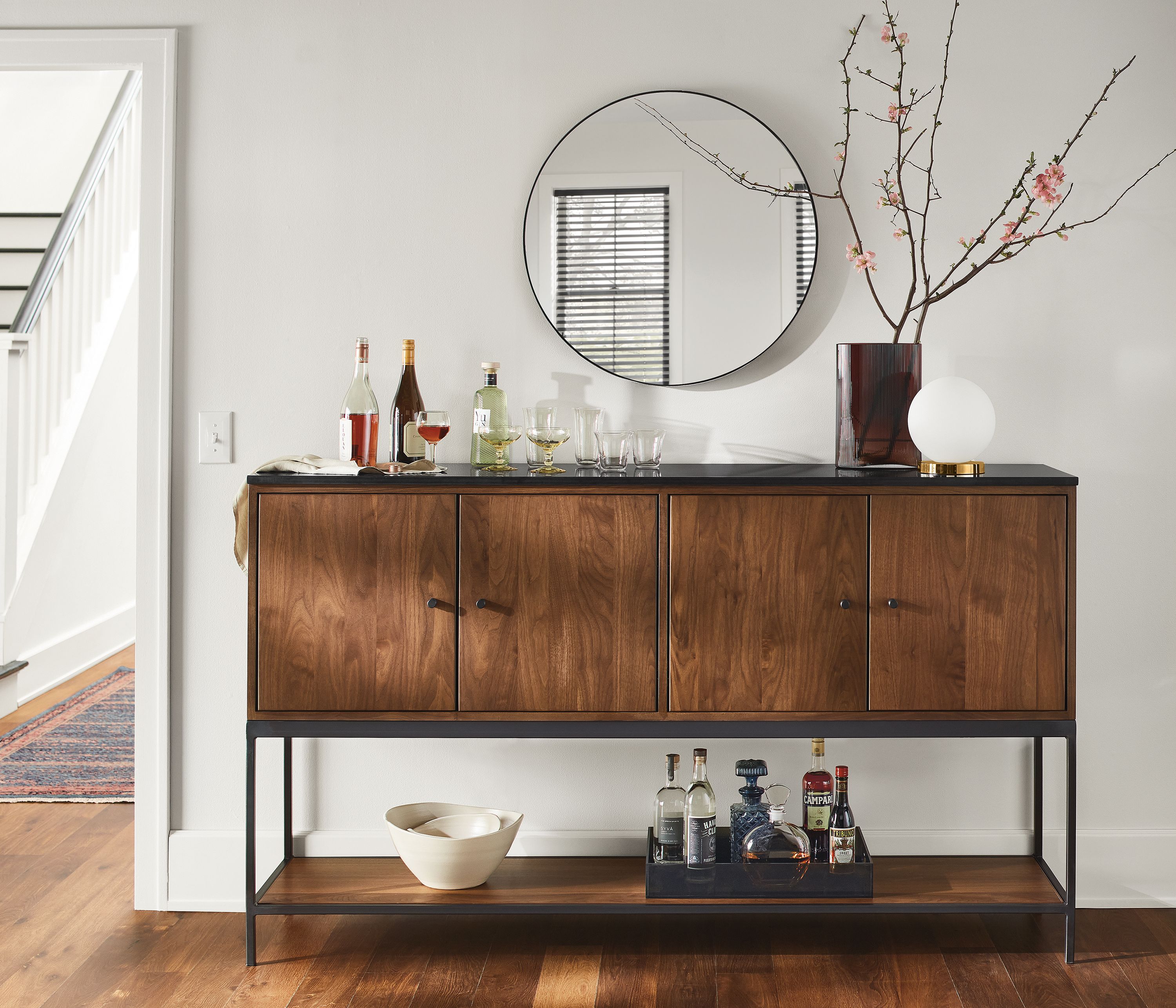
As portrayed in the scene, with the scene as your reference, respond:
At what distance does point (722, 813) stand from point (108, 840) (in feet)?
5.48

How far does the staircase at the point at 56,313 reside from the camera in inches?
162

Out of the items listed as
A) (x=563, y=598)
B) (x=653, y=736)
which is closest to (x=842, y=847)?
(x=653, y=736)

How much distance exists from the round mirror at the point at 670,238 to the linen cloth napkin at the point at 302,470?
1.80ft

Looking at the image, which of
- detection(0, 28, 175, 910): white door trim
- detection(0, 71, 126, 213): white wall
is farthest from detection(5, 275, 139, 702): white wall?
detection(0, 28, 175, 910): white door trim

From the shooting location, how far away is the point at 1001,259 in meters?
2.25

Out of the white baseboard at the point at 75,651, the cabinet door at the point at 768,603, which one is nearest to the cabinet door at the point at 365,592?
the cabinet door at the point at 768,603

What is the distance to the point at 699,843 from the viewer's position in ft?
6.82

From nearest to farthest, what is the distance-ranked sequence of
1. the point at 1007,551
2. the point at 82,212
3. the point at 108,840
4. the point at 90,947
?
the point at 1007,551 → the point at 90,947 → the point at 108,840 → the point at 82,212

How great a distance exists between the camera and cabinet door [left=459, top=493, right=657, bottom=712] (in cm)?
201

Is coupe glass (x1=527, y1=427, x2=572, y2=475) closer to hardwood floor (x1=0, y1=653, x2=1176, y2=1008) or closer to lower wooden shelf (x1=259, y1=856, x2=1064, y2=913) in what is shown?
lower wooden shelf (x1=259, y1=856, x2=1064, y2=913)

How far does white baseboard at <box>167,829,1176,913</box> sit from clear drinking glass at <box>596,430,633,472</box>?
0.91 metres

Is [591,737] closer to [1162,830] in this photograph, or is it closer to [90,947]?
[90,947]

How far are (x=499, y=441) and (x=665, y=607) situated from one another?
0.52m

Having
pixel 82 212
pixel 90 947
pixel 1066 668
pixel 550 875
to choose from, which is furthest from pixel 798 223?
pixel 82 212
